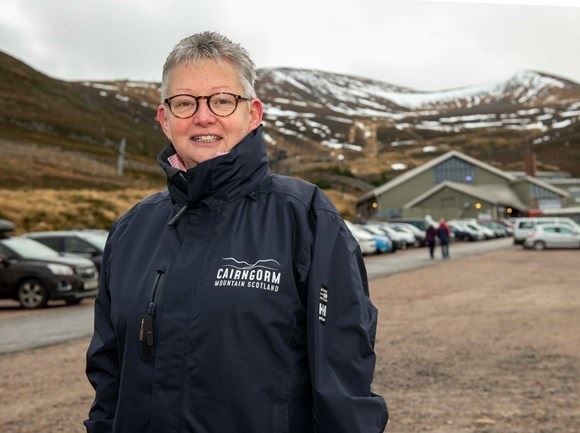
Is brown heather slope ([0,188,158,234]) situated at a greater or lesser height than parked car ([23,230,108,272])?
greater

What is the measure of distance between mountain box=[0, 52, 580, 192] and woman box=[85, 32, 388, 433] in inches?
1686

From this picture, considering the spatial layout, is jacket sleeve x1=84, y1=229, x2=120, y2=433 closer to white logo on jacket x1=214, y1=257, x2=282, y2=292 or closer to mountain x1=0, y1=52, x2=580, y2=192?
white logo on jacket x1=214, y1=257, x2=282, y2=292

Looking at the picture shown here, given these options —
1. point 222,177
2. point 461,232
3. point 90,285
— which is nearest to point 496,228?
point 461,232

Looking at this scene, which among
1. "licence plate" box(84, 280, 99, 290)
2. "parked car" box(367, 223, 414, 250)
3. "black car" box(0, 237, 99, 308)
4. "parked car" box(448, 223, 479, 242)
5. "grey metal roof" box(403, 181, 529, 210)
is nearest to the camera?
"black car" box(0, 237, 99, 308)

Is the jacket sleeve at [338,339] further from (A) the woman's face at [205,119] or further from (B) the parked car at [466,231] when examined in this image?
(B) the parked car at [466,231]

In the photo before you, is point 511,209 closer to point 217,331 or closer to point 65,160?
point 65,160

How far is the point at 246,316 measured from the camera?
2.10m

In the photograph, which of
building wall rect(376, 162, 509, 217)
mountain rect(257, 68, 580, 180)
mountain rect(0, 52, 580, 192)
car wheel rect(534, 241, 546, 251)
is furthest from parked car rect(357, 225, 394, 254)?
mountain rect(257, 68, 580, 180)

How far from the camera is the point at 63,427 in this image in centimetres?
577

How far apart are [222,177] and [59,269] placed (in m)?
13.6

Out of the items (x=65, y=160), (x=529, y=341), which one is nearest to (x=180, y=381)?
(x=529, y=341)

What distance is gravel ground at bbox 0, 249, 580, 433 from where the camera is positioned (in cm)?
592

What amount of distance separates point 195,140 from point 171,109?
0.44 ft

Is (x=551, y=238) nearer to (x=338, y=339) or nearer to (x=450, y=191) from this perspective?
(x=450, y=191)
